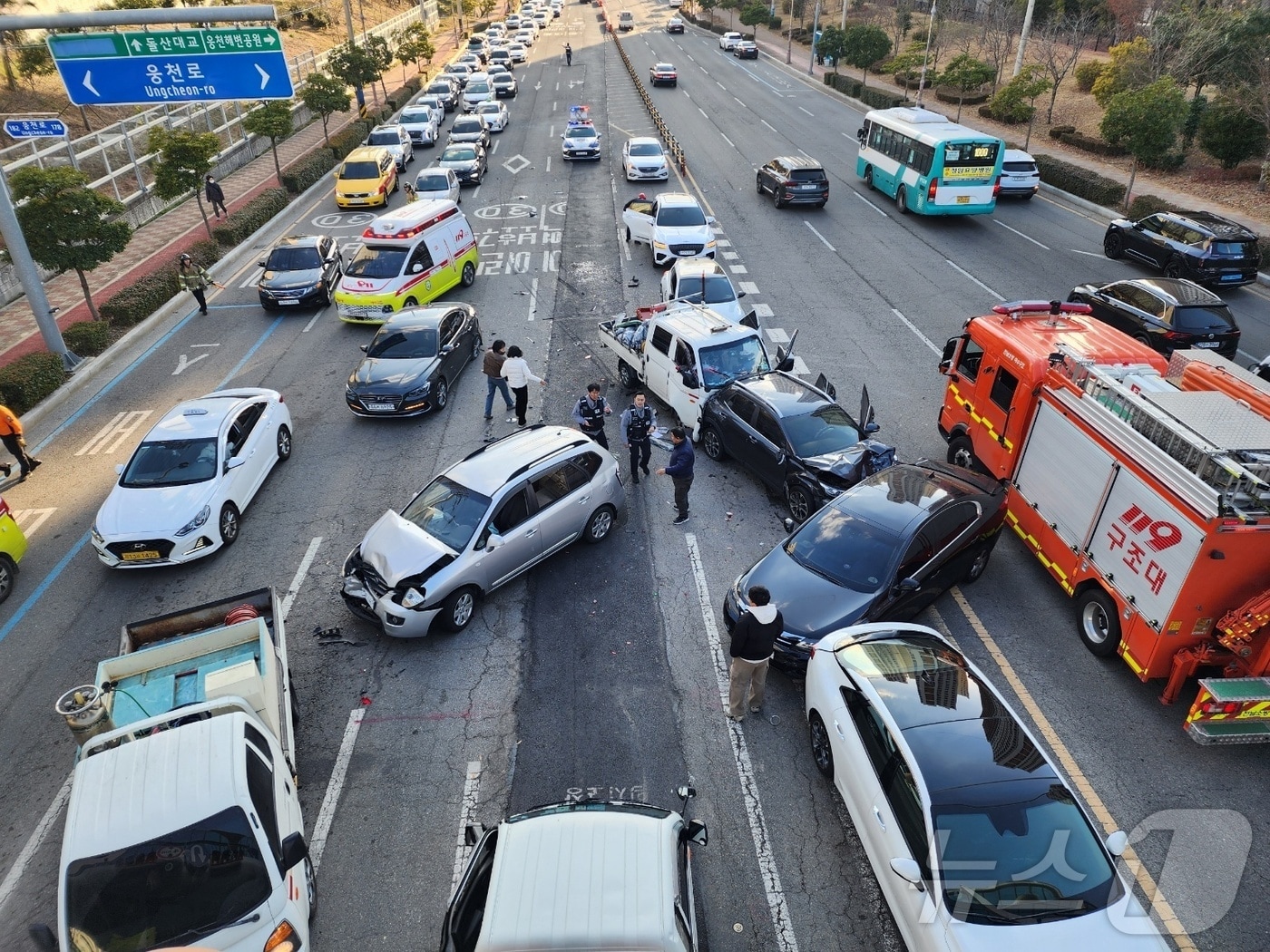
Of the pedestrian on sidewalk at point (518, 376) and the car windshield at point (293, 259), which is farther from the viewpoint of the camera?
the car windshield at point (293, 259)

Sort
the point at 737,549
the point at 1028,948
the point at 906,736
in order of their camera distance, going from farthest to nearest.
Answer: the point at 737,549 → the point at 906,736 → the point at 1028,948

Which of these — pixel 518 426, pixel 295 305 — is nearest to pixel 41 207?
pixel 295 305

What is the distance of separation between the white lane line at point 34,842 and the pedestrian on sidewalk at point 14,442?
7.67 metres

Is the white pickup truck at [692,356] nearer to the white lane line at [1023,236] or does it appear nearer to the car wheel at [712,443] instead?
the car wheel at [712,443]

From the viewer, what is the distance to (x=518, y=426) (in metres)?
14.4

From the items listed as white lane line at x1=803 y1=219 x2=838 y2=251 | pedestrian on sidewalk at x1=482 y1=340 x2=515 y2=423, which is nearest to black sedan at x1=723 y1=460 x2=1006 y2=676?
pedestrian on sidewalk at x1=482 y1=340 x2=515 y2=423

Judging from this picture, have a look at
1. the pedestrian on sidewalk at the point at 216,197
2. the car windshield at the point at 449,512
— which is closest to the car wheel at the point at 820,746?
the car windshield at the point at 449,512

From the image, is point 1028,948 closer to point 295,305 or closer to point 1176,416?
point 1176,416

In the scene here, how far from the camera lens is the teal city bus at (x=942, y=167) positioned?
2372 cm

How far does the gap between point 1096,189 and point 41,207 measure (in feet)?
101

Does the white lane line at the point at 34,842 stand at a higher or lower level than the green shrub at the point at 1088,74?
lower

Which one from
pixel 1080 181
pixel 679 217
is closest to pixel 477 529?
pixel 679 217

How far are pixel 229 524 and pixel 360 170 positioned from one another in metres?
21.6

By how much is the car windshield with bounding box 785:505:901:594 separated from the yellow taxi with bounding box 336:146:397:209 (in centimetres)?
2477
